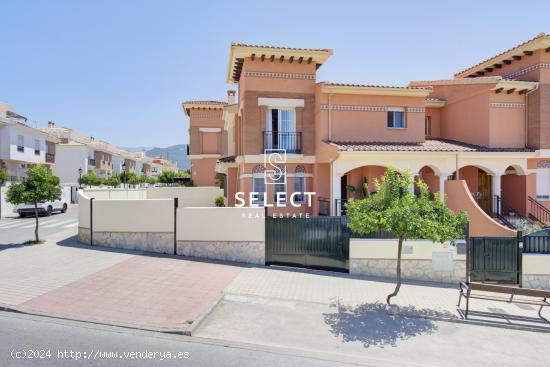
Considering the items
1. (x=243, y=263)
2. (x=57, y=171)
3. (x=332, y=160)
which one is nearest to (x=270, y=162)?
(x=332, y=160)

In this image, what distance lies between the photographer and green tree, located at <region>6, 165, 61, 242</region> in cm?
1282

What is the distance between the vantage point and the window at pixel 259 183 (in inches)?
623

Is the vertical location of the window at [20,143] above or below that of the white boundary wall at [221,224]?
above

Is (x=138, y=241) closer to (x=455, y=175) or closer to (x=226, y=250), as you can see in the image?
(x=226, y=250)

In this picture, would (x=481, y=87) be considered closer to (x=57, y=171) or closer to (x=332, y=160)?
(x=332, y=160)

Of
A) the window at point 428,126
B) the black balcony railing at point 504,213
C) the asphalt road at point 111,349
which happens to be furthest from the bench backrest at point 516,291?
the window at point 428,126

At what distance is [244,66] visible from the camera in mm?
15414

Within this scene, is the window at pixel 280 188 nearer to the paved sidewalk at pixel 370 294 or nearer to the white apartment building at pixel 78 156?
the paved sidewalk at pixel 370 294

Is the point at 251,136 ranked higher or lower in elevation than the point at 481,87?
lower

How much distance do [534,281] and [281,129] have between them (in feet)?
38.4

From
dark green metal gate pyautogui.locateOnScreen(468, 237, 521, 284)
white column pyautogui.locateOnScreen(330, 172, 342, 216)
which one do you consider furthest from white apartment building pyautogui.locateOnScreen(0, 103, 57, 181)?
dark green metal gate pyautogui.locateOnScreen(468, 237, 521, 284)

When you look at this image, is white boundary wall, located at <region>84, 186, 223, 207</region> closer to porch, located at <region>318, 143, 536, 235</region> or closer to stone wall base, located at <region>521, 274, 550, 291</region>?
porch, located at <region>318, 143, 536, 235</region>

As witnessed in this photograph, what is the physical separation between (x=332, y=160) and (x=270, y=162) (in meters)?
3.12

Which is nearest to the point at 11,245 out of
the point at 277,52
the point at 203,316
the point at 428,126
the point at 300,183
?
the point at 203,316
